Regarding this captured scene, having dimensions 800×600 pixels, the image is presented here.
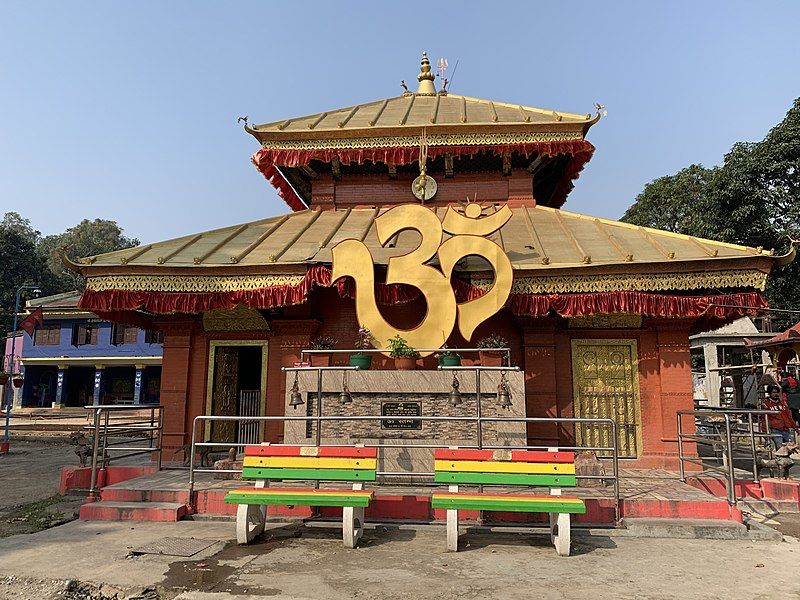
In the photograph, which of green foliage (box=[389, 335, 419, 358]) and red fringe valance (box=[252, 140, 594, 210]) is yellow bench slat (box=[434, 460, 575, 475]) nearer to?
green foliage (box=[389, 335, 419, 358])

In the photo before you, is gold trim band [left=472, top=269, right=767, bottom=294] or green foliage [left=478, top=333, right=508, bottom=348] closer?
gold trim band [left=472, top=269, right=767, bottom=294]

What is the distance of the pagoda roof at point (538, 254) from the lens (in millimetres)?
10680

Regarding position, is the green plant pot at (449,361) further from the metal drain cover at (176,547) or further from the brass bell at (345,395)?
the metal drain cover at (176,547)

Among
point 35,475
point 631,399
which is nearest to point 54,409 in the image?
point 35,475

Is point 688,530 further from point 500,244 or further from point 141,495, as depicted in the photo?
point 141,495

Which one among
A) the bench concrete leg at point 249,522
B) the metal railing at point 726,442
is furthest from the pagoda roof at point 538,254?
the bench concrete leg at point 249,522

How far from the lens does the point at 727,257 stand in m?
10.5

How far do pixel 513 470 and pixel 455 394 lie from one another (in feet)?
9.15

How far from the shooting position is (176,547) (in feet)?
22.9

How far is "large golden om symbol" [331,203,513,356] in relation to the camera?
10.7 meters

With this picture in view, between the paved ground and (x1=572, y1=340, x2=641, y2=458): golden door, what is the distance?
434 centimetres

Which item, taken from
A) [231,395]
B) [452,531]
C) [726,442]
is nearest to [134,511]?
[452,531]

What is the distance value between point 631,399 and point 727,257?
3.36 m

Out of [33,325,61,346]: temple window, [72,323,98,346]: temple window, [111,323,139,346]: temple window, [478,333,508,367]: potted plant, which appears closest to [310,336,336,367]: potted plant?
[478,333,508,367]: potted plant
